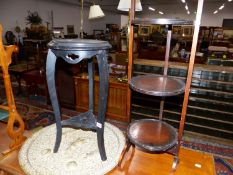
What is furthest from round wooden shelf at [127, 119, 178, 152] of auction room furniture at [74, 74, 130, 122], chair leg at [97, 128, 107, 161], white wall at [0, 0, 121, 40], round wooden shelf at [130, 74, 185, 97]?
white wall at [0, 0, 121, 40]

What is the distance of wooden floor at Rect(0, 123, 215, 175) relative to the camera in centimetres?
147

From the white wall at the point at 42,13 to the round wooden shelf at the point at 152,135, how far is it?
8.33 m

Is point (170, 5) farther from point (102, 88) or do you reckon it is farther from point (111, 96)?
point (102, 88)

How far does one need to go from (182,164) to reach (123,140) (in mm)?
525

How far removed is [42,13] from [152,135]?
9.83 metres

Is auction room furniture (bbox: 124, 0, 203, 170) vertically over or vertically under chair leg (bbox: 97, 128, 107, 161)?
over

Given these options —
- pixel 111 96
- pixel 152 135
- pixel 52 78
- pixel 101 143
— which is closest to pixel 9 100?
pixel 52 78

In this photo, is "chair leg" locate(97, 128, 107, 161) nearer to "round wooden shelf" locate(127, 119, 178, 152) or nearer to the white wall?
"round wooden shelf" locate(127, 119, 178, 152)

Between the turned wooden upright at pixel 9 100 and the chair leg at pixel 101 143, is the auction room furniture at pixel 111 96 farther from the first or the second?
the chair leg at pixel 101 143

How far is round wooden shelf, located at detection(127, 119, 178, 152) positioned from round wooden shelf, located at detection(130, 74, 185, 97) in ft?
1.18

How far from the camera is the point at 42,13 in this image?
953 cm

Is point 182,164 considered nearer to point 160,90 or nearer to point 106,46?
point 160,90

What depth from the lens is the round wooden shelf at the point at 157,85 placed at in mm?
1178

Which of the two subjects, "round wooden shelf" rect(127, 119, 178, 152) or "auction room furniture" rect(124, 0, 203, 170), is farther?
"round wooden shelf" rect(127, 119, 178, 152)
